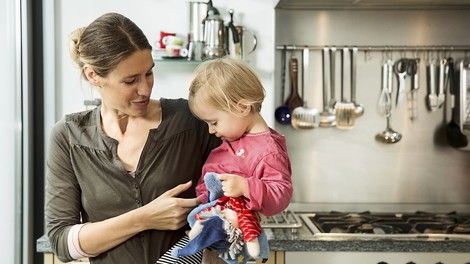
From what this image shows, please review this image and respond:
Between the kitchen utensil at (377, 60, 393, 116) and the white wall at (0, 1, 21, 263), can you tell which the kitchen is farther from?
the white wall at (0, 1, 21, 263)

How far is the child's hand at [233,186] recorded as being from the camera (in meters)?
1.32

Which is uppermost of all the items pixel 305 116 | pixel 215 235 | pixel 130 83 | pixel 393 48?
pixel 393 48

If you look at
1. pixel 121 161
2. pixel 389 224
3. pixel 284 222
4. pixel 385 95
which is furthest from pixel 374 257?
pixel 121 161

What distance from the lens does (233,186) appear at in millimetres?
1321

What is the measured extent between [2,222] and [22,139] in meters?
0.36

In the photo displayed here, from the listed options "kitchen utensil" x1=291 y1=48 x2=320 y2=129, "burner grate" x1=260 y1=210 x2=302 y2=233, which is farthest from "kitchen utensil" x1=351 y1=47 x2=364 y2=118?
"burner grate" x1=260 y1=210 x2=302 y2=233

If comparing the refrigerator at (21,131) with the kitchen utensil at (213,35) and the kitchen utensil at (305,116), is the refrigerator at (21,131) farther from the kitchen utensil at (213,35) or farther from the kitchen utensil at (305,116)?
the kitchen utensil at (305,116)

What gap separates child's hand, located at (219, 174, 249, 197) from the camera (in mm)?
1320

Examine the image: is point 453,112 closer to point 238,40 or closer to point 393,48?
point 393,48

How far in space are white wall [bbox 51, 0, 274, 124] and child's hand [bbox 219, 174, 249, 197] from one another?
1.27 meters

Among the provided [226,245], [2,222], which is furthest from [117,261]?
[2,222]

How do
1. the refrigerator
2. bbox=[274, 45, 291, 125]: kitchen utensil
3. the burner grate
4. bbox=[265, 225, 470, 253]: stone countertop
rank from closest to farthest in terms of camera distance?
1. bbox=[265, 225, 470, 253]: stone countertop
2. the burner grate
3. the refrigerator
4. bbox=[274, 45, 291, 125]: kitchen utensil

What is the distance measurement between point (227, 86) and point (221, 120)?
0.08m

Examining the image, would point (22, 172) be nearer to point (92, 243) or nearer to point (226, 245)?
point (92, 243)
